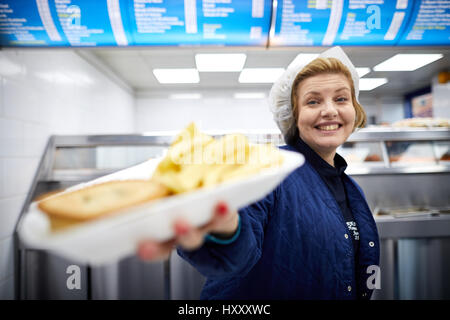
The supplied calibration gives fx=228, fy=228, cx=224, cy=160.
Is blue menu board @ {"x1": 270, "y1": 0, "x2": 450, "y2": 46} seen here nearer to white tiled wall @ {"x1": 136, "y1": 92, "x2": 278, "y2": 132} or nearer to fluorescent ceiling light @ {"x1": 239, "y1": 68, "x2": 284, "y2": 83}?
fluorescent ceiling light @ {"x1": 239, "y1": 68, "x2": 284, "y2": 83}

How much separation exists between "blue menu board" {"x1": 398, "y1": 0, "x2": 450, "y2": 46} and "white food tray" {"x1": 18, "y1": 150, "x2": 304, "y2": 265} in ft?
5.75

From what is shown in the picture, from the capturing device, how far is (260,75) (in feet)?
11.2

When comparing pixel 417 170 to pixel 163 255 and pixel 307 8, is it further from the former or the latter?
pixel 163 255

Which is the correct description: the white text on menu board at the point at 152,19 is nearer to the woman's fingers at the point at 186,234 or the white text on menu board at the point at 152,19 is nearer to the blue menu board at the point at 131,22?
the blue menu board at the point at 131,22

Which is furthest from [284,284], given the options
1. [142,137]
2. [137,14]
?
[137,14]

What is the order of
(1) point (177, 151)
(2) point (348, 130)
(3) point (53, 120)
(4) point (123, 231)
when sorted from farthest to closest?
(3) point (53, 120)
(2) point (348, 130)
(1) point (177, 151)
(4) point (123, 231)

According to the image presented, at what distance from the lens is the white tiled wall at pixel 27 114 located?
1.42 meters

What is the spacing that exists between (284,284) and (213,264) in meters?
0.35

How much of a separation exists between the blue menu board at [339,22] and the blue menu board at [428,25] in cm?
5

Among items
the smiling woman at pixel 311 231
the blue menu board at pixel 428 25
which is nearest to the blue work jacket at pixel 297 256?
the smiling woman at pixel 311 231

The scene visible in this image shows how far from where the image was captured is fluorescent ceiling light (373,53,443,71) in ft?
8.42

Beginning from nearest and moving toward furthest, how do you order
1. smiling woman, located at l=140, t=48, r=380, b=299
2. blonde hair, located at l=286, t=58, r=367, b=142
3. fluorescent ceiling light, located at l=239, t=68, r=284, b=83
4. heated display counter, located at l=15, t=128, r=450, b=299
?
smiling woman, located at l=140, t=48, r=380, b=299 < blonde hair, located at l=286, t=58, r=367, b=142 < heated display counter, located at l=15, t=128, r=450, b=299 < fluorescent ceiling light, located at l=239, t=68, r=284, b=83

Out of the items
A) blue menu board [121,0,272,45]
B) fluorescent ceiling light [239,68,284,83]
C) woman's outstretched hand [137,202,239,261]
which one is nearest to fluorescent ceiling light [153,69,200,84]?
fluorescent ceiling light [239,68,284,83]

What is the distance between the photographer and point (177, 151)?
425mm
